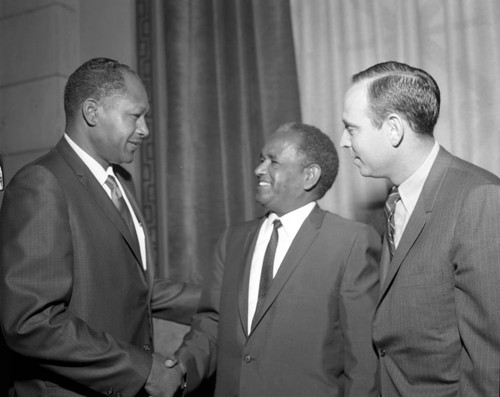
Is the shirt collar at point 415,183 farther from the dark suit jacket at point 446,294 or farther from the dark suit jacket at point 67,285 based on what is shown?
the dark suit jacket at point 67,285

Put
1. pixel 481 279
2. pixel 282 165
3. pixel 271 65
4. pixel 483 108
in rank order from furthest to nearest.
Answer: pixel 271 65
pixel 483 108
pixel 282 165
pixel 481 279

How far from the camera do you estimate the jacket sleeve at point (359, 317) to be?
1.90 metres

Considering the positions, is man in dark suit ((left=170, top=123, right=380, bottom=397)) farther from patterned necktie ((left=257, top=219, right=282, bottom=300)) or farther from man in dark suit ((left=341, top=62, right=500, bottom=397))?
man in dark suit ((left=341, top=62, right=500, bottom=397))

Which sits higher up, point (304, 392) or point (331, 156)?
point (331, 156)

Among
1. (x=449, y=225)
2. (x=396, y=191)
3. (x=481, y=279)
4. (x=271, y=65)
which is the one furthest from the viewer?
(x=271, y=65)

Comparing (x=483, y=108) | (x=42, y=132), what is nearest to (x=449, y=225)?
(x=483, y=108)

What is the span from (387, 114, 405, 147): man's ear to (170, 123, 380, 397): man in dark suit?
409mm

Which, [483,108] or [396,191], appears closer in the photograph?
[396,191]

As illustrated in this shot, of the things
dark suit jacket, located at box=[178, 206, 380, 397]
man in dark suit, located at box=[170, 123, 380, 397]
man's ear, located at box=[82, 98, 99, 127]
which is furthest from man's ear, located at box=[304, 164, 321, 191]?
man's ear, located at box=[82, 98, 99, 127]

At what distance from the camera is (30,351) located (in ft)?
5.94

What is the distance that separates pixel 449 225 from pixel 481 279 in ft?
0.58

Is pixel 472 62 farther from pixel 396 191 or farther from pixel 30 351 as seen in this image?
pixel 30 351

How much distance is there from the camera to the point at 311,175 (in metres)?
2.23

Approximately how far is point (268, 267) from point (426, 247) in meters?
0.61
